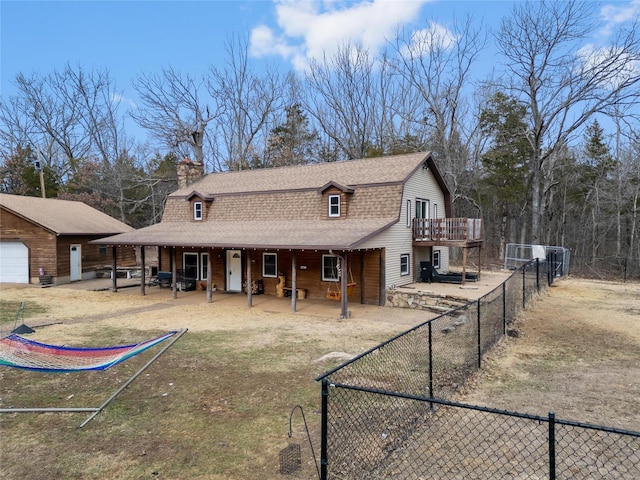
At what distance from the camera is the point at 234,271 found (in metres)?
19.5

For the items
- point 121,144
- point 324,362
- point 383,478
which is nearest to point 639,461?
point 383,478

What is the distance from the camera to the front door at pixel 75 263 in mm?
23359

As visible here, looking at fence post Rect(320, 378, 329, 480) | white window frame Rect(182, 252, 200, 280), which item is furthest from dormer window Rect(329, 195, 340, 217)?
fence post Rect(320, 378, 329, 480)

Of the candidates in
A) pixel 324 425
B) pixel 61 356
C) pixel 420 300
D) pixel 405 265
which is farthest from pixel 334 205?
pixel 324 425

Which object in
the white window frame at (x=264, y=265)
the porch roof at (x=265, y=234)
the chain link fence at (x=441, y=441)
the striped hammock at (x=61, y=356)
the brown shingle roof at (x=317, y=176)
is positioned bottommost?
the chain link fence at (x=441, y=441)

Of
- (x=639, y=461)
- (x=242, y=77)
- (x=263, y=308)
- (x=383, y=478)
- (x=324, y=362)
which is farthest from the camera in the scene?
(x=242, y=77)

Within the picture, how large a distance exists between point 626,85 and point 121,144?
137ft

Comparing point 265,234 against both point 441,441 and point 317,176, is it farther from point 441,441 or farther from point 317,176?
point 441,441

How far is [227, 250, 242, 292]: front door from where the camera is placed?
19302 millimetres

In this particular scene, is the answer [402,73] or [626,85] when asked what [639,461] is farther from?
[402,73]

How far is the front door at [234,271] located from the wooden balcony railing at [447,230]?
810 centimetres

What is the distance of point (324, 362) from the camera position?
8.52m

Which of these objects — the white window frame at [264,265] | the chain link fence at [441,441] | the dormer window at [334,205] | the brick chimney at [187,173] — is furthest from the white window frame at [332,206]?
the chain link fence at [441,441]

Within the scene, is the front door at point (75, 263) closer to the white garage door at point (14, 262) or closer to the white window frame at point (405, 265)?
the white garage door at point (14, 262)
